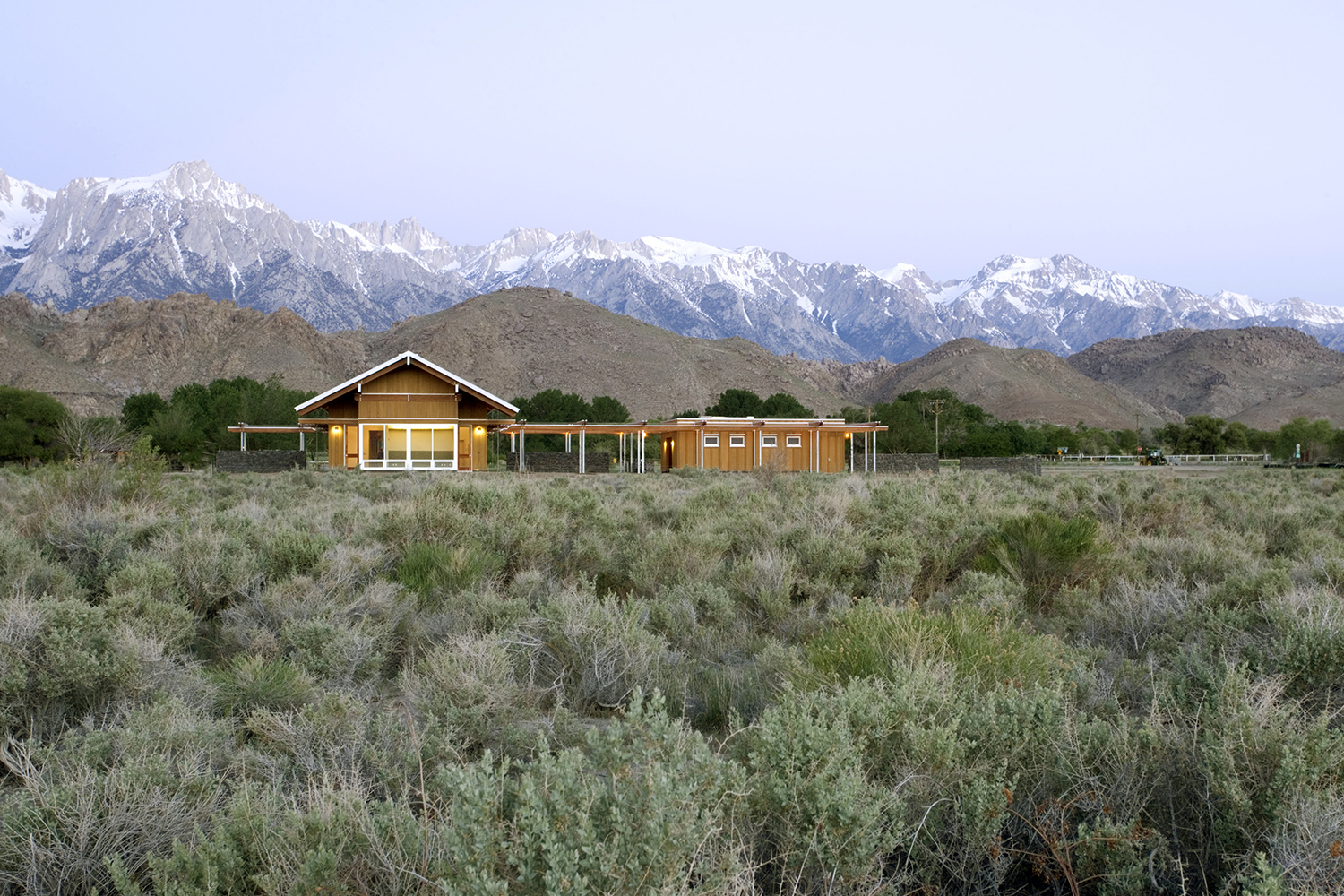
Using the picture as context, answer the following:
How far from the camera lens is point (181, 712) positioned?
3.81m

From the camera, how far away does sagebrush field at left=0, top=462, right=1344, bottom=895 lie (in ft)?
8.20

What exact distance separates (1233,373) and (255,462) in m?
144

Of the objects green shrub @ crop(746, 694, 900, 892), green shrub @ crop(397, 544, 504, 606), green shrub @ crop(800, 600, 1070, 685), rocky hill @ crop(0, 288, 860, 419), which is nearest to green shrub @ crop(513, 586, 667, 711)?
green shrub @ crop(800, 600, 1070, 685)

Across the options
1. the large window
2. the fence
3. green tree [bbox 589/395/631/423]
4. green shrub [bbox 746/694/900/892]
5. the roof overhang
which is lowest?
the fence

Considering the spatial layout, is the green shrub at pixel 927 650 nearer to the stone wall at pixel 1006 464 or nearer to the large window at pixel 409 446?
the stone wall at pixel 1006 464

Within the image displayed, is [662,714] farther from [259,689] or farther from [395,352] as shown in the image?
[395,352]

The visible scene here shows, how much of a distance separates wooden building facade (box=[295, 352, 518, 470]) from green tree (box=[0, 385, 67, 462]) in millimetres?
26268

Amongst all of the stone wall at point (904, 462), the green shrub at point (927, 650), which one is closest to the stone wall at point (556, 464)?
the stone wall at point (904, 462)

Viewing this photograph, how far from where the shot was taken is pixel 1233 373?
12912 centimetres

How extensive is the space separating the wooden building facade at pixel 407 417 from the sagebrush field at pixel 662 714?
2452cm

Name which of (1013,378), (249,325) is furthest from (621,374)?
(1013,378)

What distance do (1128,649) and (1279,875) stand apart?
12.5ft

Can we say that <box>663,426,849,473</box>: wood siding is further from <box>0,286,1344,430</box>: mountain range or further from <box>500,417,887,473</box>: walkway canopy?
<box>0,286,1344,430</box>: mountain range

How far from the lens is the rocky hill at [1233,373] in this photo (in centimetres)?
11025
